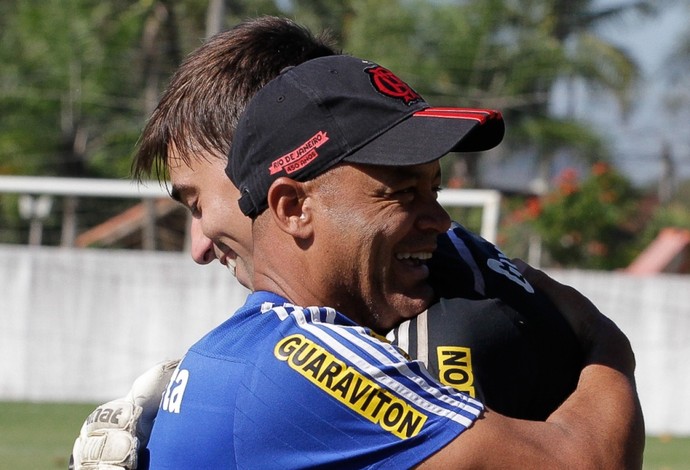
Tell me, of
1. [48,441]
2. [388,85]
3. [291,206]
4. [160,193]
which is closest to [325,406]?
[291,206]

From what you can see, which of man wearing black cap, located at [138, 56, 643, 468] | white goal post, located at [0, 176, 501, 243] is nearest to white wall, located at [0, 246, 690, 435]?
white goal post, located at [0, 176, 501, 243]

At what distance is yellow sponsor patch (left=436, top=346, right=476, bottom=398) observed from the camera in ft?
7.45

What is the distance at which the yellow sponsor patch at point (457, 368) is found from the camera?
227 cm

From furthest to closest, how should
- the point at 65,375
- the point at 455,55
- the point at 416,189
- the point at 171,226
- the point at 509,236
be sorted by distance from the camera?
the point at 171,226 → the point at 455,55 → the point at 509,236 → the point at 65,375 → the point at 416,189

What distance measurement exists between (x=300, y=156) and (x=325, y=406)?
1.47 feet

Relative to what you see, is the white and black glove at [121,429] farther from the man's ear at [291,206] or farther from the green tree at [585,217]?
the green tree at [585,217]

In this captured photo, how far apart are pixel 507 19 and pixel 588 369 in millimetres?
25945

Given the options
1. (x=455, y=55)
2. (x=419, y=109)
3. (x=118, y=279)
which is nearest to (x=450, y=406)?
(x=419, y=109)

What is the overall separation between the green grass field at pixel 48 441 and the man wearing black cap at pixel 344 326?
23.8ft

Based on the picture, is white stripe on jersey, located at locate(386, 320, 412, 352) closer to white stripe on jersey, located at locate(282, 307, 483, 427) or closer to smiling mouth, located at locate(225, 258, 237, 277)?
white stripe on jersey, located at locate(282, 307, 483, 427)

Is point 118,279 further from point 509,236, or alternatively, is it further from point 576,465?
point 576,465

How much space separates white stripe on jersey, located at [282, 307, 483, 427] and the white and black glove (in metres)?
0.50

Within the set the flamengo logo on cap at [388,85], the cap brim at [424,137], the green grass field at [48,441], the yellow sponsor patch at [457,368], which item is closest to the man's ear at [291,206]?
the cap brim at [424,137]

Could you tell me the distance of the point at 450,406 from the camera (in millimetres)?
2160
